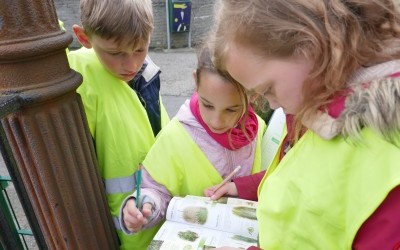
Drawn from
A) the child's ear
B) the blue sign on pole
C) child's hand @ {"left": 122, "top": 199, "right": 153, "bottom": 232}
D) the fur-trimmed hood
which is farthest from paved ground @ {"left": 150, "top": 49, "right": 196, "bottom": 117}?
the fur-trimmed hood

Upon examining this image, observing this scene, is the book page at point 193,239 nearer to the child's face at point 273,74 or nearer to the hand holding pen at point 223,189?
the hand holding pen at point 223,189

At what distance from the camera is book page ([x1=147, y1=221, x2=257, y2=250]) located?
105cm

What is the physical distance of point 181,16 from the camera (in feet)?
22.2

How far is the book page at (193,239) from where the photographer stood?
Result: 1.05 metres

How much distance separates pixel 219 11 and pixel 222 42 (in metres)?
0.07

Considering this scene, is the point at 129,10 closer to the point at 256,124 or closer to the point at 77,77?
the point at 77,77

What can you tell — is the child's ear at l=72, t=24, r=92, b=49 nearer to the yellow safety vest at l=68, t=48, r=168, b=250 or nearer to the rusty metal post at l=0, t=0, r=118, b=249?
the yellow safety vest at l=68, t=48, r=168, b=250

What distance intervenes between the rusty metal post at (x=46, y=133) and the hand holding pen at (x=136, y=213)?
0.09 meters

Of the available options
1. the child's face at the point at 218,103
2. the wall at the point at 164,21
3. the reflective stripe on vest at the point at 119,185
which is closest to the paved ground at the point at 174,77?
the wall at the point at 164,21

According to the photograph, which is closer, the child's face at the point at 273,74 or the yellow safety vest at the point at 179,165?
the child's face at the point at 273,74

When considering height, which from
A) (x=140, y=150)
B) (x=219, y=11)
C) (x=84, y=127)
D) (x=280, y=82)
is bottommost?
(x=140, y=150)

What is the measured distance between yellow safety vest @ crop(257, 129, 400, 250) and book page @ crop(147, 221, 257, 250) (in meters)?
0.31

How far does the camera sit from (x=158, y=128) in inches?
65.5

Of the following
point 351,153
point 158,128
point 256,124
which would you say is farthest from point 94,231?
point 351,153
